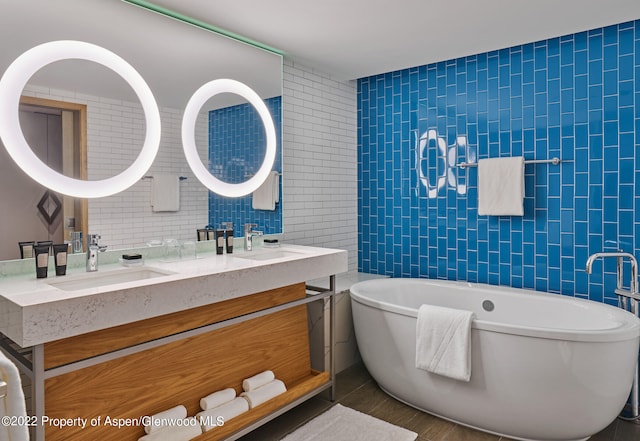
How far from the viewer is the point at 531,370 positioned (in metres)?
2.27

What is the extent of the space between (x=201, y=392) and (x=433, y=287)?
6.28 feet

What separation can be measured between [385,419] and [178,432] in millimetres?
1251

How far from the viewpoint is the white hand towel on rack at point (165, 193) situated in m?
2.51

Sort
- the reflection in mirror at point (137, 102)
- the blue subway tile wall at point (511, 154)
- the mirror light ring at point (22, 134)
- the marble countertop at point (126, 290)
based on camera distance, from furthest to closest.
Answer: the blue subway tile wall at point (511, 154) → the reflection in mirror at point (137, 102) → the mirror light ring at point (22, 134) → the marble countertop at point (126, 290)

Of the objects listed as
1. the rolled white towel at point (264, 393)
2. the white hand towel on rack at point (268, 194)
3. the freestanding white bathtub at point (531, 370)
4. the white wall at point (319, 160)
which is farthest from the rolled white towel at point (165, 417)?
the white wall at point (319, 160)

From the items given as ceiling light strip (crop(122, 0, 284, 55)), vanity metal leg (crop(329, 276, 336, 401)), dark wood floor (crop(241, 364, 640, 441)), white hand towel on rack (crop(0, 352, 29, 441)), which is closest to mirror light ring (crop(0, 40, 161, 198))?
ceiling light strip (crop(122, 0, 284, 55))

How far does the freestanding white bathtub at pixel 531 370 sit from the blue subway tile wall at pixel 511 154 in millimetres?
449

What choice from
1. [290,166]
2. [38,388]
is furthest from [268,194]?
[38,388]

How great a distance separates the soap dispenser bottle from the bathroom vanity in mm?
59

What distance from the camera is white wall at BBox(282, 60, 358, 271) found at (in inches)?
138

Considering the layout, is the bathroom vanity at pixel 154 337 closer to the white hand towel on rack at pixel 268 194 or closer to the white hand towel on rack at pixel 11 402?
the white hand towel on rack at pixel 268 194

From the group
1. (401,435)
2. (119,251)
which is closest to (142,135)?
(119,251)

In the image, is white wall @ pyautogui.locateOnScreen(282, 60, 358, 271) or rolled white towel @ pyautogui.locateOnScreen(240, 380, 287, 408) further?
white wall @ pyautogui.locateOnScreen(282, 60, 358, 271)

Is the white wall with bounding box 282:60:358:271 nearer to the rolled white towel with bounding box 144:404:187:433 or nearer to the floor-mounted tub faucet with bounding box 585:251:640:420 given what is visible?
the rolled white towel with bounding box 144:404:187:433
